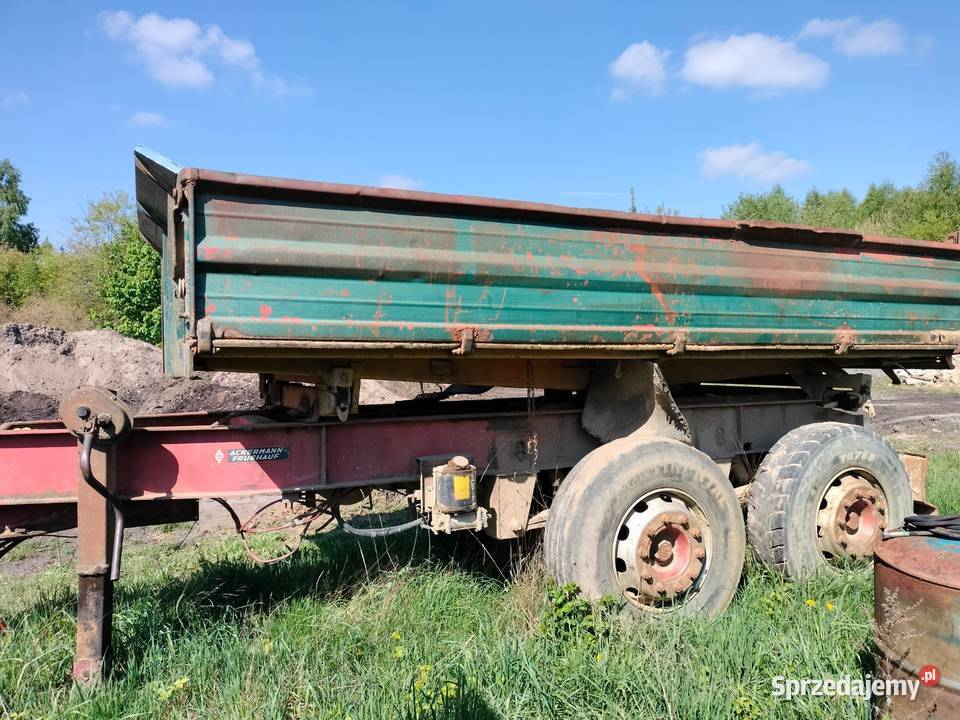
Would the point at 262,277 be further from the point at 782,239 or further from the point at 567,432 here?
the point at 782,239

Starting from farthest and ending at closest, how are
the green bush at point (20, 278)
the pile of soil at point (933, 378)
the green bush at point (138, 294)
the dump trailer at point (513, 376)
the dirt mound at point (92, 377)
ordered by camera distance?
the green bush at point (20, 278) → the pile of soil at point (933, 378) → the green bush at point (138, 294) → the dirt mound at point (92, 377) → the dump trailer at point (513, 376)

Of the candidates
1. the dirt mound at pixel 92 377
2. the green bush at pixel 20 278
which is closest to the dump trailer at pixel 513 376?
the dirt mound at pixel 92 377

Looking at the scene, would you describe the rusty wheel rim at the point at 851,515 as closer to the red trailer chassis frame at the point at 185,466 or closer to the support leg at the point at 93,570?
the red trailer chassis frame at the point at 185,466

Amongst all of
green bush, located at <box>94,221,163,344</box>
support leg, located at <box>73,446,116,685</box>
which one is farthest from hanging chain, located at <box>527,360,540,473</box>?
green bush, located at <box>94,221,163,344</box>

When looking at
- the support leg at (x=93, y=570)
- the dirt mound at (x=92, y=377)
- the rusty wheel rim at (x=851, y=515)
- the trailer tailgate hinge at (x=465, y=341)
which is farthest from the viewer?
the dirt mound at (x=92, y=377)

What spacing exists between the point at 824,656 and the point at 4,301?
26.4 meters

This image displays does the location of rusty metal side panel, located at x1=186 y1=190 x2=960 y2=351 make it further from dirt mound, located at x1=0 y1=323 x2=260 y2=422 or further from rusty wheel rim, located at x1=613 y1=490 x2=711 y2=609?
dirt mound, located at x1=0 y1=323 x2=260 y2=422

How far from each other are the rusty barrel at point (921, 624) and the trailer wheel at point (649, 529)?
3.63ft

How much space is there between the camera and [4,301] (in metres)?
23.1

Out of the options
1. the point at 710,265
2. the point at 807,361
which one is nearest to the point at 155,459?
the point at 710,265

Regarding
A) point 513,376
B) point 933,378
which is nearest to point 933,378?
point 933,378

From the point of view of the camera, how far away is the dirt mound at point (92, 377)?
10.9 m

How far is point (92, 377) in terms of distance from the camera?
474 inches

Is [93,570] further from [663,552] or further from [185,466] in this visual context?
[663,552]
